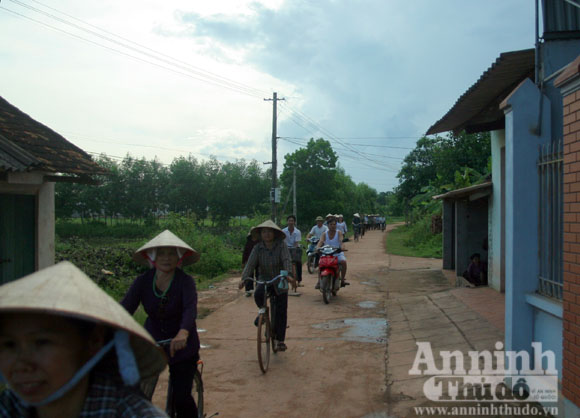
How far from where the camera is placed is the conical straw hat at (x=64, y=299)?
1312 millimetres

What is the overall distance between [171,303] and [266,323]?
2.72m

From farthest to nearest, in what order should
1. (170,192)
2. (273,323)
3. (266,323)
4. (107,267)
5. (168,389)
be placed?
(170,192) → (107,267) → (273,323) → (266,323) → (168,389)

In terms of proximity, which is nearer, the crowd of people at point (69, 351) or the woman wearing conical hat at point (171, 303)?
the crowd of people at point (69, 351)

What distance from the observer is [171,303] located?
3432 millimetres

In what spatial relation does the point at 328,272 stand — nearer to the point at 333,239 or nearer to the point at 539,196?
the point at 333,239

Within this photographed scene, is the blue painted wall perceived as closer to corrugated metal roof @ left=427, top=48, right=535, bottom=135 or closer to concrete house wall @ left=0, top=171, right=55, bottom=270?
corrugated metal roof @ left=427, top=48, right=535, bottom=135

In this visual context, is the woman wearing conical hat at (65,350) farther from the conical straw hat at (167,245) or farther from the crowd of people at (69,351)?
the conical straw hat at (167,245)

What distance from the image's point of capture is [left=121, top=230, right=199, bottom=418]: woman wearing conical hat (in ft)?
11.1

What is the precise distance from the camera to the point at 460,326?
6965 mm

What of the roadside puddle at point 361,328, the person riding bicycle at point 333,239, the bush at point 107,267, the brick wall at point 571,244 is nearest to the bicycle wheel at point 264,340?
the roadside puddle at point 361,328

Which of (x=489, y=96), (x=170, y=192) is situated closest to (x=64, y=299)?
(x=489, y=96)

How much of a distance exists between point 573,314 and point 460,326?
11.2 feet

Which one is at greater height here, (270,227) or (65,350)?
(270,227)

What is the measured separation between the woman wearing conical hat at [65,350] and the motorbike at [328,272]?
27.5ft
